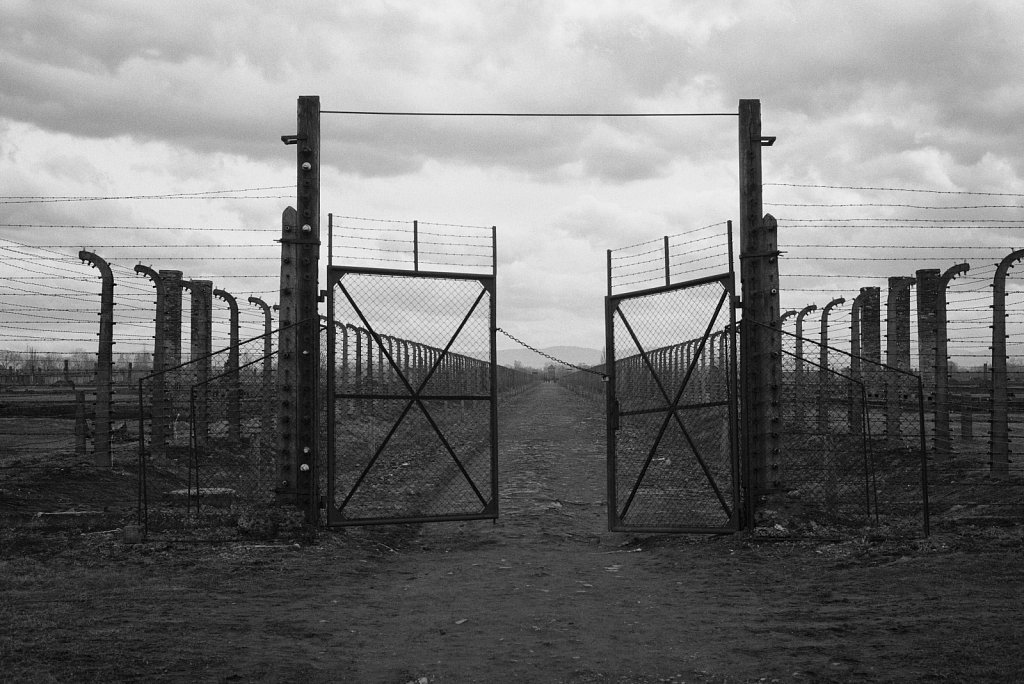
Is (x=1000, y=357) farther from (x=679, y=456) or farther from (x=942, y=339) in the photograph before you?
(x=679, y=456)

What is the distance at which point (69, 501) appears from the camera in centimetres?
1210

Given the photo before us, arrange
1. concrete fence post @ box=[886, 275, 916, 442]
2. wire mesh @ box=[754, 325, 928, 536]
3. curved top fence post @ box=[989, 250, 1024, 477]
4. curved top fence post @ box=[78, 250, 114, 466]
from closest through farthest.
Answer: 1. wire mesh @ box=[754, 325, 928, 536]
2. curved top fence post @ box=[989, 250, 1024, 477]
3. curved top fence post @ box=[78, 250, 114, 466]
4. concrete fence post @ box=[886, 275, 916, 442]

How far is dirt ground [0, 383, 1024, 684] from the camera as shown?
5.45 metres

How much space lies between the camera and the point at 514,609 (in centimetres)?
707

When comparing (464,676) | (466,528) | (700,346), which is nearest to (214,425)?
(466,528)

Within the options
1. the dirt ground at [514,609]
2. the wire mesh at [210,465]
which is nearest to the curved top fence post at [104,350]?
the wire mesh at [210,465]

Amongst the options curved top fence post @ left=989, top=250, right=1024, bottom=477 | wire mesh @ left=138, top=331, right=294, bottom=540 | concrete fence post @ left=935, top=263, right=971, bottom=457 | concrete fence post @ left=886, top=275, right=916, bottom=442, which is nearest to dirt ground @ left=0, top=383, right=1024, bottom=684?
wire mesh @ left=138, top=331, right=294, bottom=540

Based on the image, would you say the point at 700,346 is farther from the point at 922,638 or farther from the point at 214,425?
the point at 214,425

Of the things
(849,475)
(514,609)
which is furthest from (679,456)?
(514,609)

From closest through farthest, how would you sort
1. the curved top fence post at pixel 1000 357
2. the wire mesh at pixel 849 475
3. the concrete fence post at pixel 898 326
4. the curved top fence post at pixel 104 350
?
the wire mesh at pixel 849 475 < the curved top fence post at pixel 1000 357 < the curved top fence post at pixel 104 350 < the concrete fence post at pixel 898 326

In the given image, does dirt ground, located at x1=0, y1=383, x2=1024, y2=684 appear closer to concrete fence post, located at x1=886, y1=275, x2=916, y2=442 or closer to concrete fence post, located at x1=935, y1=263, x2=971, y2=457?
concrete fence post, located at x1=935, y1=263, x2=971, y2=457

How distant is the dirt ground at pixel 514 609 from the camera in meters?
5.45

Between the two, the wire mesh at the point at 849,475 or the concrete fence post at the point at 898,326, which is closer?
the wire mesh at the point at 849,475

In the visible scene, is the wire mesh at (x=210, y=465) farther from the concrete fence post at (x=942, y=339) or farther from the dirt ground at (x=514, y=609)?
the concrete fence post at (x=942, y=339)
